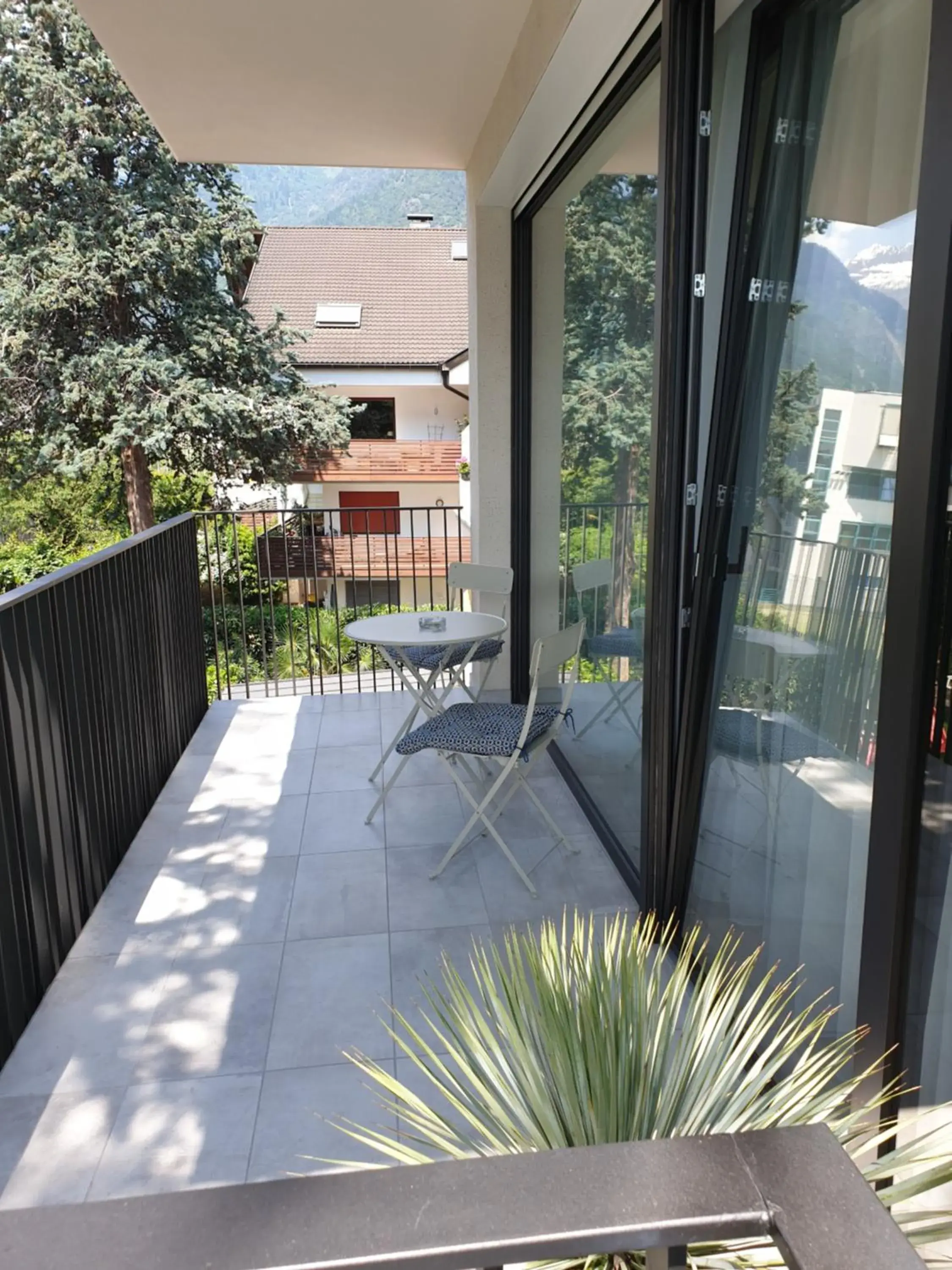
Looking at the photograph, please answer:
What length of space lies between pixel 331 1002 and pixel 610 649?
4.90ft

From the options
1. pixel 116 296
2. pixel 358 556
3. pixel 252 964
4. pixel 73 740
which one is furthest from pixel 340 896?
pixel 358 556

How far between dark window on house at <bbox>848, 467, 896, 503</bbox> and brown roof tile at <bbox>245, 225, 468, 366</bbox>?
16.8 metres

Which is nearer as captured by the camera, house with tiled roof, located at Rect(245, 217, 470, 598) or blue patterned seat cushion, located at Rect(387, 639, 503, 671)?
blue patterned seat cushion, located at Rect(387, 639, 503, 671)

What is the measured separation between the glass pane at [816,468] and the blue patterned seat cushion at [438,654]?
178 centimetres

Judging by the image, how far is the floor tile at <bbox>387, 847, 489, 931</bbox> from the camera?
2.75m

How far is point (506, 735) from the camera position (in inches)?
122

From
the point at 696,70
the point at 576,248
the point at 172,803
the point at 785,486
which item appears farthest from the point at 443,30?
the point at 172,803

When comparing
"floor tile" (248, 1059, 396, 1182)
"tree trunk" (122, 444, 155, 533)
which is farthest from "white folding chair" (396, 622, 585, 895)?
"tree trunk" (122, 444, 155, 533)

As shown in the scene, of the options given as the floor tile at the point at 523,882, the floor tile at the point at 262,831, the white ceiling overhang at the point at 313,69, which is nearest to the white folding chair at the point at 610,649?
the floor tile at the point at 523,882

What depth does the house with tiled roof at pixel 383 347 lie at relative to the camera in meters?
17.4

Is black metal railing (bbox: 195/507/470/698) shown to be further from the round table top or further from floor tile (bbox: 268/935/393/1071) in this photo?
floor tile (bbox: 268/935/393/1071)

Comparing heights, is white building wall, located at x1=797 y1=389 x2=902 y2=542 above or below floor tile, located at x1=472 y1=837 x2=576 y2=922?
above

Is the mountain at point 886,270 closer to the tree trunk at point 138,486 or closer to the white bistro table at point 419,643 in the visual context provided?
the white bistro table at point 419,643

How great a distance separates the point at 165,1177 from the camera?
70.6 inches
